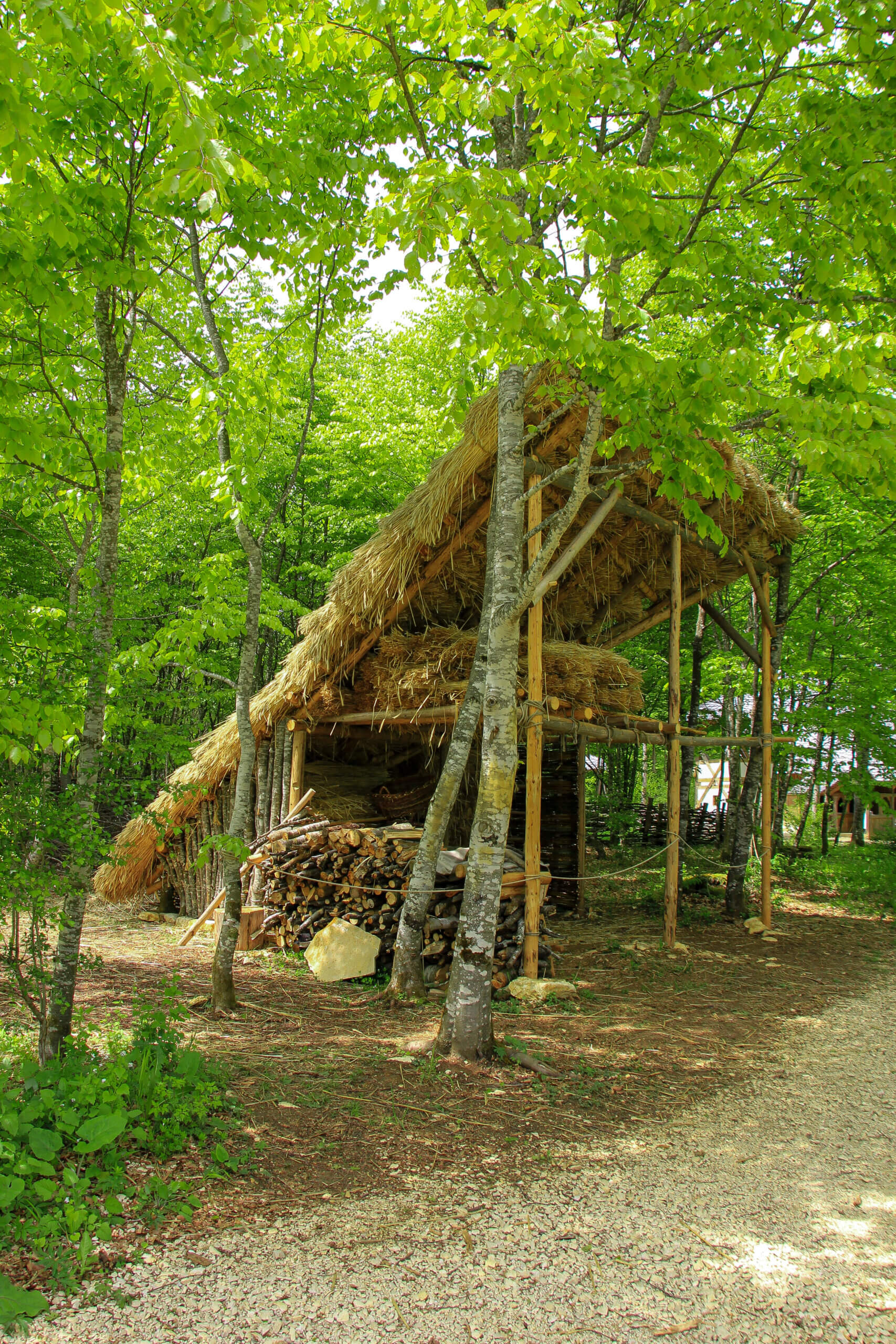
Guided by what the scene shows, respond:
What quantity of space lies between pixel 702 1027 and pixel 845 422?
4.12 metres

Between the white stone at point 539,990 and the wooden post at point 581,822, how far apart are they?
398 centimetres

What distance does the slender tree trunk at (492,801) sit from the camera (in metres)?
4.61

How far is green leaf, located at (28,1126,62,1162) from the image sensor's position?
8.97 ft

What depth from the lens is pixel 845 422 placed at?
372cm

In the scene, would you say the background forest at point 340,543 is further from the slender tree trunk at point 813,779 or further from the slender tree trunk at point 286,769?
the slender tree trunk at point 286,769

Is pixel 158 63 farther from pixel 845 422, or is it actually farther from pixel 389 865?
pixel 389 865

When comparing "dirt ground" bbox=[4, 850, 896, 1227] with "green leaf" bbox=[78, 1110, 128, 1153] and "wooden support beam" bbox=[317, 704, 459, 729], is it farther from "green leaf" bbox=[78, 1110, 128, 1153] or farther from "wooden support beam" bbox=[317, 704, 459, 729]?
"wooden support beam" bbox=[317, 704, 459, 729]

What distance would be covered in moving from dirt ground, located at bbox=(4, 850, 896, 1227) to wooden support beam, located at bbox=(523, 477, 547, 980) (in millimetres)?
562

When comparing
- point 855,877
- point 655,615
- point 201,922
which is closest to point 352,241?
point 201,922

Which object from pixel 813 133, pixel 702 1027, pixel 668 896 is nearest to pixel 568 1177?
pixel 702 1027

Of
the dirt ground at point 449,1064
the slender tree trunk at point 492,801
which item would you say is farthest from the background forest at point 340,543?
the dirt ground at point 449,1064

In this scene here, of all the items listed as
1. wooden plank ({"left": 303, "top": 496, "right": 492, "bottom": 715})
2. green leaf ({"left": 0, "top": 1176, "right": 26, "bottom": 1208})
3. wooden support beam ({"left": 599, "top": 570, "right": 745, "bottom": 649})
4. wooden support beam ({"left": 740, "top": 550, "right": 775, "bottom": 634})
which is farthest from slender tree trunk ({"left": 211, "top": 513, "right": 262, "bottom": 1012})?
wooden support beam ({"left": 740, "top": 550, "right": 775, "bottom": 634})

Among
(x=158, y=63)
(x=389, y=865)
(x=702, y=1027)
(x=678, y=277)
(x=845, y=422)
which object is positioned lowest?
(x=702, y=1027)

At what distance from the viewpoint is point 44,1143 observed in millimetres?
2760
